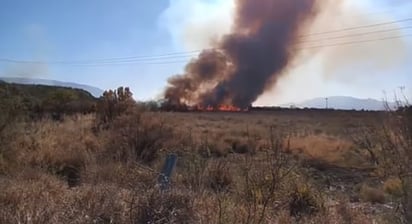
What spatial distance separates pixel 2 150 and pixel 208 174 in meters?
5.88

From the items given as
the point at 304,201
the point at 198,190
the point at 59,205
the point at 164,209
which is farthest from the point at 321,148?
the point at 59,205

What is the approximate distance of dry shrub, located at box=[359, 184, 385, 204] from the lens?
39.2 feet

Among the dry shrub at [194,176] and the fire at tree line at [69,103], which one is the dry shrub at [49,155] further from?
the dry shrub at [194,176]

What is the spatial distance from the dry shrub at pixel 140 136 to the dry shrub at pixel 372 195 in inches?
225

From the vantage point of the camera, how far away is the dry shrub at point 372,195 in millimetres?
11961

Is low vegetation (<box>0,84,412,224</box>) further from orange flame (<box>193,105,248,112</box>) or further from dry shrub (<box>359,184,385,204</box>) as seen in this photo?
orange flame (<box>193,105,248,112</box>)

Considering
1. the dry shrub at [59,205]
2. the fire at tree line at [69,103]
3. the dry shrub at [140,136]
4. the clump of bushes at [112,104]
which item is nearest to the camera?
the dry shrub at [59,205]

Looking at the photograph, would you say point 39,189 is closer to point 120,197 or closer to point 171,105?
point 120,197

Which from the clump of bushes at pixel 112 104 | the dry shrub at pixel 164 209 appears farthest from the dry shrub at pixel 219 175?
the clump of bushes at pixel 112 104

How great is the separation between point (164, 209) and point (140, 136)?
11.8 metres

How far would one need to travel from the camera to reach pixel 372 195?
12484 millimetres

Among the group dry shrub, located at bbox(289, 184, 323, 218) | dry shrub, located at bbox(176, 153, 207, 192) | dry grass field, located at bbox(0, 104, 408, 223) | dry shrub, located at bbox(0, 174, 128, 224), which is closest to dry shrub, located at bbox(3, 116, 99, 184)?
dry grass field, located at bbox(0, 104, 408, 223)

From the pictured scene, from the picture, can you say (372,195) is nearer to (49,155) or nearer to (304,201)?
(304,201)

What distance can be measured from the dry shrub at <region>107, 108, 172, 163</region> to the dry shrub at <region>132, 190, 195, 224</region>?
5.87 m
